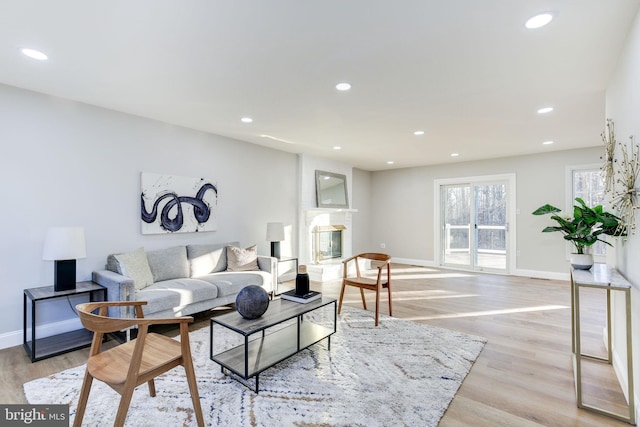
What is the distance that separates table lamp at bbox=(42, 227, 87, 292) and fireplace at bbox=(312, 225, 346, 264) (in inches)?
155

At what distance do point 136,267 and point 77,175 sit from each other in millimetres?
1157

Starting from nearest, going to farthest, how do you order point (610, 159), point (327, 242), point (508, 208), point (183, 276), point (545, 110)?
1. point (610, 159)
2. point (545, 110)
3. point (183, 276)
4. point (508, 208)
5. point (327, 242)

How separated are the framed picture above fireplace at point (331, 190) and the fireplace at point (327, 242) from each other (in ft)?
1.56

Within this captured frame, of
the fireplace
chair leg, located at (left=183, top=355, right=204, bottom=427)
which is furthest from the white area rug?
the fireplace

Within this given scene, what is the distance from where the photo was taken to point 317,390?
2219 mm

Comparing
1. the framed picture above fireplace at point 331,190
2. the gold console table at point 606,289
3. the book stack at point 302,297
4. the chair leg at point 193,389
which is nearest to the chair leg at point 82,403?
the chair leg at point 193,389

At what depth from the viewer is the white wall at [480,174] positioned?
584cm

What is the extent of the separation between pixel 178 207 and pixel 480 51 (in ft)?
12.4

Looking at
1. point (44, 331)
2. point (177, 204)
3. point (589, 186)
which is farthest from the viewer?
point (589, 186)

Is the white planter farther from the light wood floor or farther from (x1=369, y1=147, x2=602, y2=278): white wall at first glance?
(x1=369, y1=147, x2=602, y2=278): white wall

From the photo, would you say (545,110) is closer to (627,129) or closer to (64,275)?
(627,129)

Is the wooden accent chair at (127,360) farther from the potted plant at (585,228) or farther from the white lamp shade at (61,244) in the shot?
the potted plant at (585,228)

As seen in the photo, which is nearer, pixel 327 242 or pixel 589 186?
pixel 589 186

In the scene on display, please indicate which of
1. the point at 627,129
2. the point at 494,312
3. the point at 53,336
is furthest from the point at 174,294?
the point at 627,129
